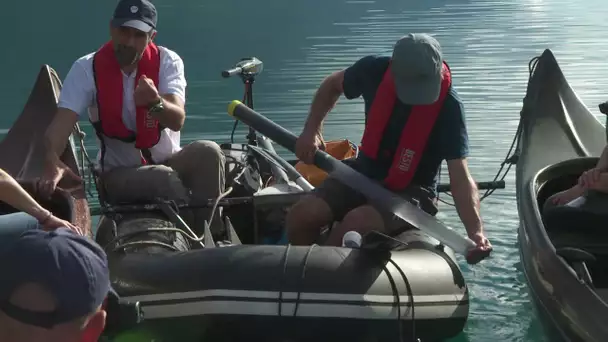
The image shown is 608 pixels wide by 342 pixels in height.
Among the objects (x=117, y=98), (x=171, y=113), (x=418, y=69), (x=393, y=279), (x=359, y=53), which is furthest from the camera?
(x=359, y=53)

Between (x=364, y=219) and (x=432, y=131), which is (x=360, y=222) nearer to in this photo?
(x=364, y=219)

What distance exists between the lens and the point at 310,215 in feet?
13.8

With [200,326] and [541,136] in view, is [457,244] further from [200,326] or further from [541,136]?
[541,136]

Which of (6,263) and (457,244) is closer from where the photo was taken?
(6,263)

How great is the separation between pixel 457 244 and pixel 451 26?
1814 centimetres

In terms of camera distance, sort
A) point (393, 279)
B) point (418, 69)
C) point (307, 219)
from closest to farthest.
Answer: point (393, 279) < point (418, 69) < point (307, 219)

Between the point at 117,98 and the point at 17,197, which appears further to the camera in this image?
the point at 117,98

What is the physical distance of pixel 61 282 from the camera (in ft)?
4.60

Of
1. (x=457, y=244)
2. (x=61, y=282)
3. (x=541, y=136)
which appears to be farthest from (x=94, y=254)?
(x=541, y=136)

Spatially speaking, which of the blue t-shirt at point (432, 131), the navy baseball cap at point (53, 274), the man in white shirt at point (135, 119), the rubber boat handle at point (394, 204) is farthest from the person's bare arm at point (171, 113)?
the navy baseball cap at point (53, 274)

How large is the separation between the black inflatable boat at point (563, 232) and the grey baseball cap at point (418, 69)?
97cm

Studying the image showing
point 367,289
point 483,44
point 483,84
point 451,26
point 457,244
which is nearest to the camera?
point 367,289

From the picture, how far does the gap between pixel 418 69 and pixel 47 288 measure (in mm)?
2693

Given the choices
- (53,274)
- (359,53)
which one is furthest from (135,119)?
(359,53)
